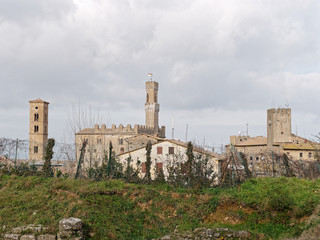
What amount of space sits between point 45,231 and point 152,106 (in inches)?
2748

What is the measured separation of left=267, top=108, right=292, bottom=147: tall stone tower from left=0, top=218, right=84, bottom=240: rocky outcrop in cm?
5119

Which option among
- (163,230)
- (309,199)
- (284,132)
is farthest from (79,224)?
(284,132)

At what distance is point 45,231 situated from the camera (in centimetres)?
1048

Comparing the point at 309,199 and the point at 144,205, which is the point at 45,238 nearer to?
the point at 144,205

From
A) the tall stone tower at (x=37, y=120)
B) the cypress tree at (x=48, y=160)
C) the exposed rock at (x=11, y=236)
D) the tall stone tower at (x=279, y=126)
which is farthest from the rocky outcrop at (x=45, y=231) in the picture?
the tall stone tower at (x=37, y=120)

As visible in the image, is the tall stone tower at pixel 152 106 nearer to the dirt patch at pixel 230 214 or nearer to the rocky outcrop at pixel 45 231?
the dirt patch at pixel 230 214

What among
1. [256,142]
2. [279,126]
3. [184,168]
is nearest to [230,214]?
[184,168]

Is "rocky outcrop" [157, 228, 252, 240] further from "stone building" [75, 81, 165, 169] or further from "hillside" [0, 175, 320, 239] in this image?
"stone building" [75, 81, 165, 169]

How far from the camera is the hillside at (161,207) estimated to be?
11219 mm

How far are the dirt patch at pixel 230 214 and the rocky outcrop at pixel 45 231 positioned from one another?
195 inches

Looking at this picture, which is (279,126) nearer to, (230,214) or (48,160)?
(48,160)

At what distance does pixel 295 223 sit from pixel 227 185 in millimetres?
4470

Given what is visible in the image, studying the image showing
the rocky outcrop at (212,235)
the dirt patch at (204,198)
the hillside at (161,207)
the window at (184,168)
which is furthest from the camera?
the window at (184,168)

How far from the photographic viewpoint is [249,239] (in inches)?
397
